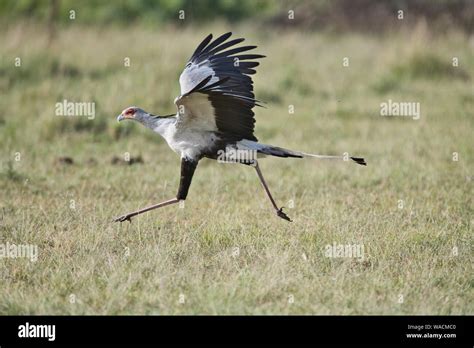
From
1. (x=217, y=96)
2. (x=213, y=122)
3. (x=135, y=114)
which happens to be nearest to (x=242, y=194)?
(x=135, y=114)

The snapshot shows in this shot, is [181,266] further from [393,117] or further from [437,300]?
[393,117]

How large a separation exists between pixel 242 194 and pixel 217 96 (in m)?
2.00

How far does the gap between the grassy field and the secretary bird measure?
0.55 metres

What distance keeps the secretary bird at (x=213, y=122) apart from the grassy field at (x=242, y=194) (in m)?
0.55

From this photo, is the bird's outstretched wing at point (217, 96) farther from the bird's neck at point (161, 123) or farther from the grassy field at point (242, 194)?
the grassy field at point (242, 194)

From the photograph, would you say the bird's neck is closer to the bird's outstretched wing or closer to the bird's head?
the bird's head

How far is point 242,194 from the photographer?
7.71m

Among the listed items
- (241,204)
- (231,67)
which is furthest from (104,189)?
(231,67)

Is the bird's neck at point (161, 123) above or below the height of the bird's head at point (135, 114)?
below

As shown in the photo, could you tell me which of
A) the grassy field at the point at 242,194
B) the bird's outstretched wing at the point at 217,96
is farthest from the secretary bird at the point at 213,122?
the grassy field at the point at 242,194

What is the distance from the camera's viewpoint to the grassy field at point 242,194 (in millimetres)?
5129

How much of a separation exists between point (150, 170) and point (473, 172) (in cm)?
348

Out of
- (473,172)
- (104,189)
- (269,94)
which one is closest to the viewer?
(104,189)
